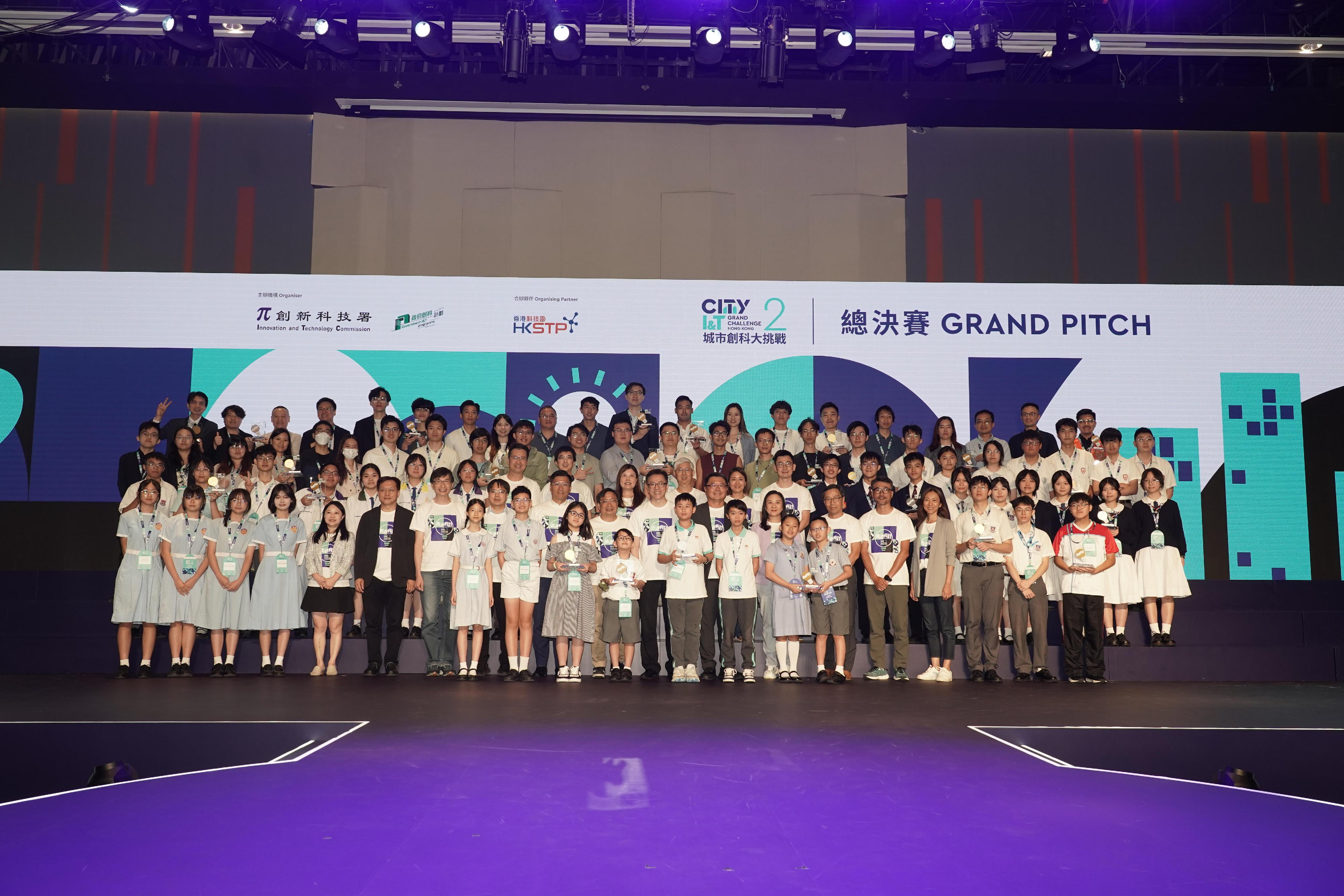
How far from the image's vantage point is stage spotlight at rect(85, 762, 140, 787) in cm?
385

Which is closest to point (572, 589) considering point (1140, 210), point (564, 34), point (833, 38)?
point (564, 34)

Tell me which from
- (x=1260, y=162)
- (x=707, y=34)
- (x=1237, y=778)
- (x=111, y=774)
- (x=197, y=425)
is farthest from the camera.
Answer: (x=1260, y=162)

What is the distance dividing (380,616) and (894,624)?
3119mm

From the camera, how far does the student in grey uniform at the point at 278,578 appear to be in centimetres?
636

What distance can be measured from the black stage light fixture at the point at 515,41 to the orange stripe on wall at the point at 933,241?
3385 mm

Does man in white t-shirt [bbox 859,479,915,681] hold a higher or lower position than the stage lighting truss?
lower

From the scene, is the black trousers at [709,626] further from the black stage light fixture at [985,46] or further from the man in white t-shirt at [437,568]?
the black stage light fixture at [985,46]

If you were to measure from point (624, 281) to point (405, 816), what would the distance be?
5966 millimetres

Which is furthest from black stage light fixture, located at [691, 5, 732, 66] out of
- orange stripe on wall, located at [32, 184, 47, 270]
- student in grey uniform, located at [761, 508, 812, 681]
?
orange stripe on wall, located at [32, 184, 47, 270]

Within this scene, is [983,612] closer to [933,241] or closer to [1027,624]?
[1027,624]

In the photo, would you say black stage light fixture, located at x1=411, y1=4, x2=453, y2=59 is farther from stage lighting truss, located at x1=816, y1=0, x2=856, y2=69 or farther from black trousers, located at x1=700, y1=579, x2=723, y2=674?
black trousers, located at x1=700, y1=579, x2=723, y2=674

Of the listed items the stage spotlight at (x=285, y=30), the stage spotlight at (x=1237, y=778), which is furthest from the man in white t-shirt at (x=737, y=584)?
the stage spotlight at (x=285, y=30)

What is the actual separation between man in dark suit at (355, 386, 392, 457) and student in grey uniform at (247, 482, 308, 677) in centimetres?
91

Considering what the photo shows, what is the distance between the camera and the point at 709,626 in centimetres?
631
